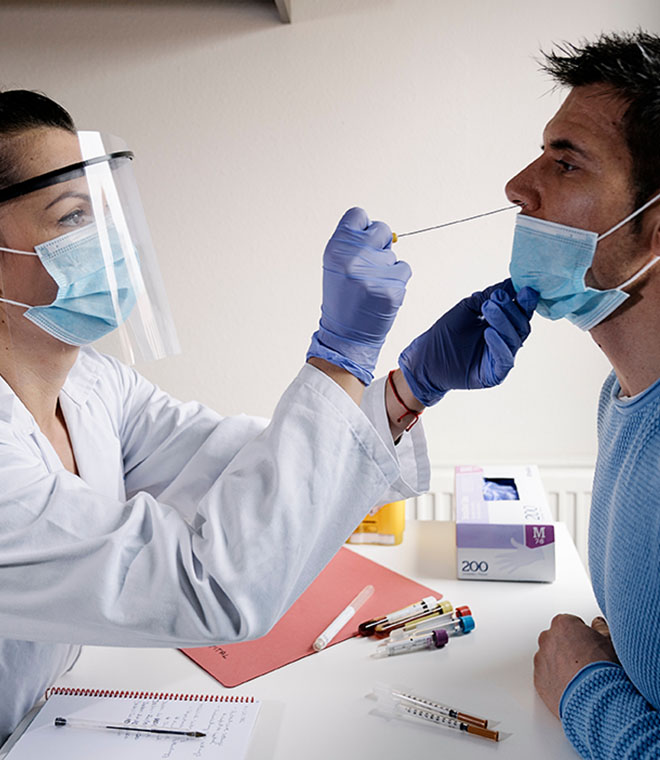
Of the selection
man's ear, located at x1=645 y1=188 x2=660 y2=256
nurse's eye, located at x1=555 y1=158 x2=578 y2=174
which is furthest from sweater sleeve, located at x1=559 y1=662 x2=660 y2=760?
nurse's eye, located at x1=555 y1=158 x2=578 y2=174

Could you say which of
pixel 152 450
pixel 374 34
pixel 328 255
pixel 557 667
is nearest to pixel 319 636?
pixel 557 667

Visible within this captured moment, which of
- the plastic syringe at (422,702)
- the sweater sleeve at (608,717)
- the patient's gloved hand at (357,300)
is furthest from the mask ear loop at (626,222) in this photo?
the plastic syringe at (422,702)

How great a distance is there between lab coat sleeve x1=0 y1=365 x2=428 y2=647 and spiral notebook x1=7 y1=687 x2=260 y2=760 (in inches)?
4.8

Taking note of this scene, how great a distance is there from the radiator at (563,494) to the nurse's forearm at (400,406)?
3.69 feet

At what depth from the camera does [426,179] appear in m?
2.28

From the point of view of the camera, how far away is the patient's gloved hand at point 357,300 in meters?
1.03

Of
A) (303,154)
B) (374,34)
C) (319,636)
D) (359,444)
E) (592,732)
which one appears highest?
(374,34)

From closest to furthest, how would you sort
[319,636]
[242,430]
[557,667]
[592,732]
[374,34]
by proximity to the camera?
[592,732] → [557,667] → [319,636] → [242,430] → [374,34]

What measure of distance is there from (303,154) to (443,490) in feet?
3.74

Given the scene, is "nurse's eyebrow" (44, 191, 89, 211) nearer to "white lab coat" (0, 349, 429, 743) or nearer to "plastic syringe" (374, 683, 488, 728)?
"white lab coat" (0, 349, 429, 743)

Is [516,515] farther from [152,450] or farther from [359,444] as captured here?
[152,450]

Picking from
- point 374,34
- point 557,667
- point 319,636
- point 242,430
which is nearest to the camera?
point 557,667

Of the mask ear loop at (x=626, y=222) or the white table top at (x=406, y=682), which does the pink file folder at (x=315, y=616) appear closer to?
the white table top at (x=406, y=682)

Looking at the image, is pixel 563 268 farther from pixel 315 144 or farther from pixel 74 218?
pixel 315 144
